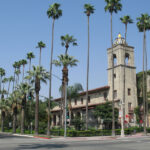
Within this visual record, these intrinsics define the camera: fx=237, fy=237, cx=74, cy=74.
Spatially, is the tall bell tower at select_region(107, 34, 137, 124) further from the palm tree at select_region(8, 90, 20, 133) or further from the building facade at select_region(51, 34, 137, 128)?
the palm tree at select_region(8, 90, 20, 133)

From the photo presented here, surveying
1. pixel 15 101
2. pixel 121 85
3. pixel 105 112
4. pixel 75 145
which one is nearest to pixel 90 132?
pixel 105 112

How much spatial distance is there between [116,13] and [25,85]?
2454cm

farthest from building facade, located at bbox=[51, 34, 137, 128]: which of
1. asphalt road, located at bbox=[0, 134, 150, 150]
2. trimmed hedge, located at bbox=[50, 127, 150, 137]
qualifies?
asphalt road, located at bbox=[0, 134, 150, 150]

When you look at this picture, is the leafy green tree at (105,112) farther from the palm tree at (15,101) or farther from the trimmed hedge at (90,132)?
the palm tree at (15,101)

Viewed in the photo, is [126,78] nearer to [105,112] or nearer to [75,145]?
[105,112]

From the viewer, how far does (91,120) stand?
186ft

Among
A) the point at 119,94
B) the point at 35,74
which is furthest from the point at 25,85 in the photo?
the point at 119,94

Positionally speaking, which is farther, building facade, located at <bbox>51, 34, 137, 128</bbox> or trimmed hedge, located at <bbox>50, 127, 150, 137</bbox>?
building facade, located at <bbox>51, 34, 137, 128</bbox>

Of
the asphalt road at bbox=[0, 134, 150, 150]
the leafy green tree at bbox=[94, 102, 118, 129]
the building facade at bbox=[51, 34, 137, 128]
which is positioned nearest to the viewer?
the asphalt road at bbox=[0, 134, 150, 150]

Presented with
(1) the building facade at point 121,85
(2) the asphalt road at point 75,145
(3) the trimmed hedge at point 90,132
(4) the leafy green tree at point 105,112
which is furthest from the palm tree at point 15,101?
(2) the asphalt road at point 75,145

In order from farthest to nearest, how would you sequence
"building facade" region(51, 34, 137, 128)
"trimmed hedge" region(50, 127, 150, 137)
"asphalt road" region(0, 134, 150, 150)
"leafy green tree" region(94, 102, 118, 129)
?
1. "building facade" region(51, 34, 137, 128)
2. "leafy green tree" region(94, 102, 118, 129)
3. "trimmed hedge" region(50, 127, 150, 137)
4. "asphalt road" region(0, 134, 150, 150)

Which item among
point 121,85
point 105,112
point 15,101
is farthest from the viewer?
point 15,101

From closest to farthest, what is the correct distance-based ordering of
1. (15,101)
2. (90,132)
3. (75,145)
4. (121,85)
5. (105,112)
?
(75,145), (90,132), (105,112), (121,85), (15,101)

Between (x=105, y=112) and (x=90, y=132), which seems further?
(x=105, y=112)
